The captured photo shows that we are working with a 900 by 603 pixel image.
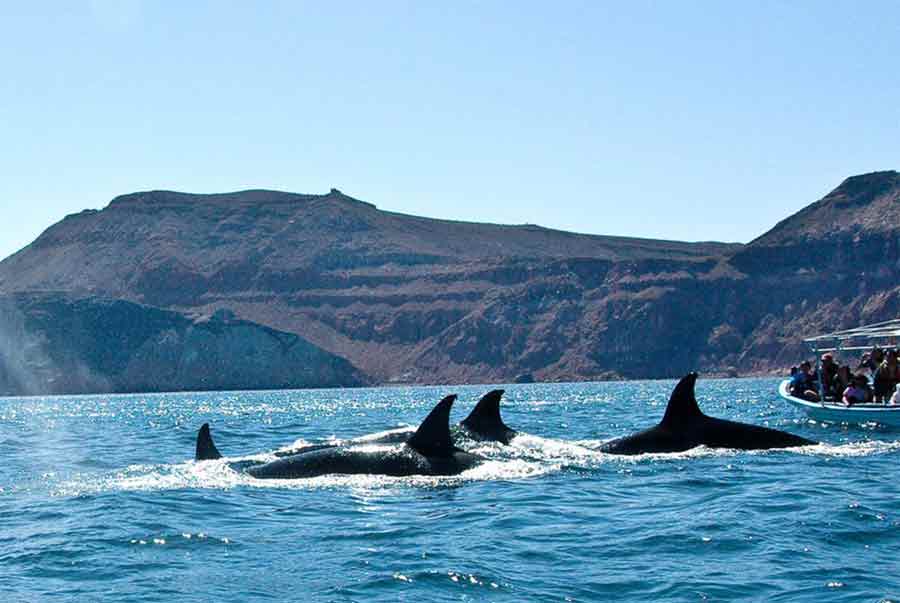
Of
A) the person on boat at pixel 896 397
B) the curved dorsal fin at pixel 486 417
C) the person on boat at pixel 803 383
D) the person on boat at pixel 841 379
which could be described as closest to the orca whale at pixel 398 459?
the curved dorsal fin at pixel 486 417

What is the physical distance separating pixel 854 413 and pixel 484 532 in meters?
22.4

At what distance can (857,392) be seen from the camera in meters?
37.9

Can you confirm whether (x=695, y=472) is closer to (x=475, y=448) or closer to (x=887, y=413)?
(x=475, y=448)

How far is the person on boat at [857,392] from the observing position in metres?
37.8

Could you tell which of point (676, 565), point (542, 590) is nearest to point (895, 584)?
point (676, 565)

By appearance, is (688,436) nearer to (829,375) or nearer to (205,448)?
(205,448)

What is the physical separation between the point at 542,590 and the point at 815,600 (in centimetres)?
266

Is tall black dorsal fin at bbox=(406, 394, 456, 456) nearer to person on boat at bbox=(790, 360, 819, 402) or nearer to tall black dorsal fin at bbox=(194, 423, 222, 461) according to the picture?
tall black dorsal fin at bbox=(194, 423, 222, 461)

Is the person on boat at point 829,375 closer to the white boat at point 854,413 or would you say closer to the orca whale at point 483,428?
the white boat at point 854,413

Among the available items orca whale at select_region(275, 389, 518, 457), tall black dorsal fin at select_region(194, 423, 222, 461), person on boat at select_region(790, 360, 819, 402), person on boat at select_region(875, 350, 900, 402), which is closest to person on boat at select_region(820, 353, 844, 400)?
person on boat at select_region(790, 360, 819, 402)

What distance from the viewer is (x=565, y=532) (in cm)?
1677

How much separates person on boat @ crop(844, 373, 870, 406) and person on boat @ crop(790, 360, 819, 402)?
444cm

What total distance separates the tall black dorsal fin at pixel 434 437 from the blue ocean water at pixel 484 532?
0.74m

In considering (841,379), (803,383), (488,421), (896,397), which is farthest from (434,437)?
(803,383)
